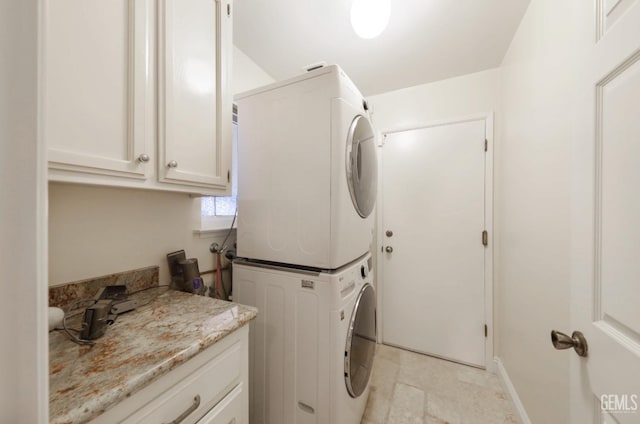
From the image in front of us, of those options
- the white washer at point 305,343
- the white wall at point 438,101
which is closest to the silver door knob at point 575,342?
the white washer at point 305,343

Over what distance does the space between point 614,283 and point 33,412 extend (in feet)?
3.43

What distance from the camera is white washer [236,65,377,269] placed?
1062mm

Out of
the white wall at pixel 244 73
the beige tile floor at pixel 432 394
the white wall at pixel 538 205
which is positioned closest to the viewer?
the white wall at pixel 538 205

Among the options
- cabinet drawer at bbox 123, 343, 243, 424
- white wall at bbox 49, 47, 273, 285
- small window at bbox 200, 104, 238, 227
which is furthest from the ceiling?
cabinet drawer at bbox 123, 343, 243, 424

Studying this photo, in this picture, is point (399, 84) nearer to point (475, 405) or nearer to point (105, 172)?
point (105, 172)

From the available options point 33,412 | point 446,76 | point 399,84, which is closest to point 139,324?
point 33,412

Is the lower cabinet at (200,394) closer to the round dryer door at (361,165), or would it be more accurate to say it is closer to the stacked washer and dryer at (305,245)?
the stacked washer and dryer at (305,245)

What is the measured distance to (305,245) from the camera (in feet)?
3.67

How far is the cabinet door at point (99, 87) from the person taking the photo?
630 millimetres

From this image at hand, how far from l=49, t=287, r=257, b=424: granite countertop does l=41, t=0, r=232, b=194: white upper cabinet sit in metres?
0.48

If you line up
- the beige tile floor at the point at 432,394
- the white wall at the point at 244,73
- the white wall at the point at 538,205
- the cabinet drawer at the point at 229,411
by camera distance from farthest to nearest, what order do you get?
the white wall at the point at 244,73 → the beige tile floor at the point at 432,394 → the white wall at the point at 538,205 → the cabinet drawer at the point at 229,411

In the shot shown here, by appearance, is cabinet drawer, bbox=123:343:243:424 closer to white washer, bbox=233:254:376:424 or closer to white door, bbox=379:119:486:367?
white washer, bbox=233:254:376:424

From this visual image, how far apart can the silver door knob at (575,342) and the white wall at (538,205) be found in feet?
1.55

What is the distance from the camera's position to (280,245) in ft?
3.90
